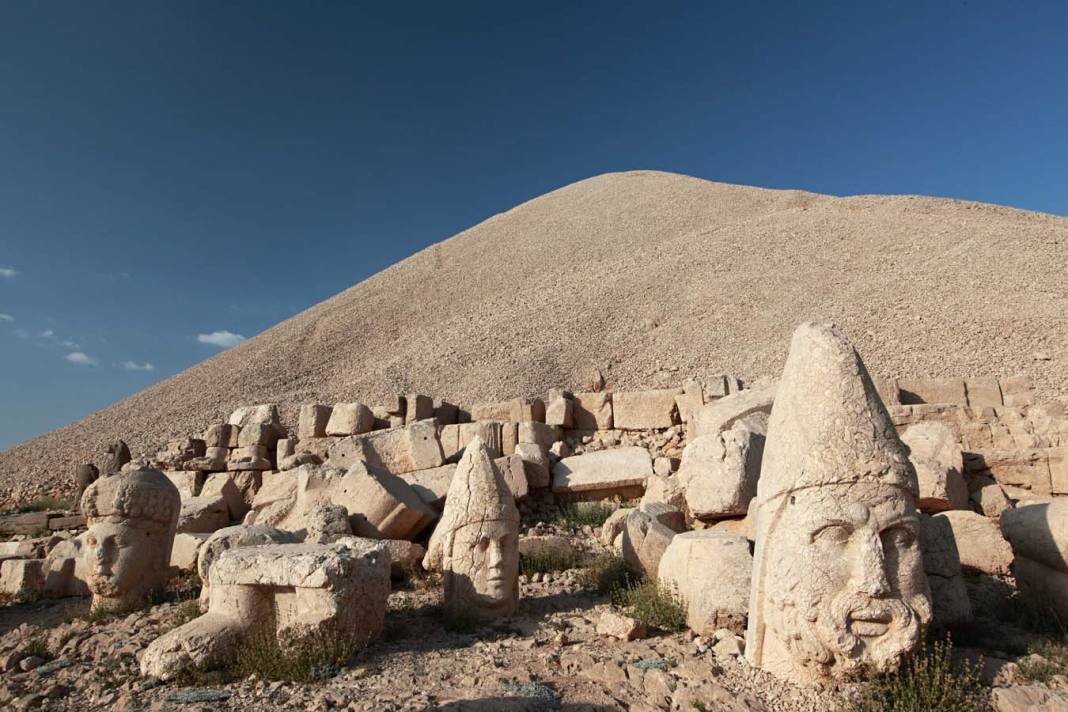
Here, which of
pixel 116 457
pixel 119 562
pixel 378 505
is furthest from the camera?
pixel 116 457

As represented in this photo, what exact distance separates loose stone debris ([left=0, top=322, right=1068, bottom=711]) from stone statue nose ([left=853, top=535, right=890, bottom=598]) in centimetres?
1

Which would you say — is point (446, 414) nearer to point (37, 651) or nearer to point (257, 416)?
point (257, 416)

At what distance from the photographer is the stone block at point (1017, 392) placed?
11016mm

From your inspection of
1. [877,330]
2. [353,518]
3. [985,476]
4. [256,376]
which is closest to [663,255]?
[877,330]

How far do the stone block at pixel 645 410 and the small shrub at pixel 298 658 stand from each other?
7.06m

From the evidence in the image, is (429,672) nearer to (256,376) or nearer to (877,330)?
(877,330)

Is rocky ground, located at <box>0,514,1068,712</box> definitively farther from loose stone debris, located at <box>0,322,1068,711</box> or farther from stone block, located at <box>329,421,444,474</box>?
stone block, located at <box>329,421,444,474</box>

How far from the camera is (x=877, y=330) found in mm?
16906

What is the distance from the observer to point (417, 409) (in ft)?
40.1

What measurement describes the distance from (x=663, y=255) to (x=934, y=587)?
22.7 meters

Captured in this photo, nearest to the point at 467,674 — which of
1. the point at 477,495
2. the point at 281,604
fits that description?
the point at 281,604

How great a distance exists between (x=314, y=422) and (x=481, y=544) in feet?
24.7

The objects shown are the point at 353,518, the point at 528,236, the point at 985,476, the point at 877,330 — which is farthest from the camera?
the point at 528,236

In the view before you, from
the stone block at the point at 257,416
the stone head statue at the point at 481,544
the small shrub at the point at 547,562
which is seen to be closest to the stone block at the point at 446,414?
the stone block at the point at 257,416
